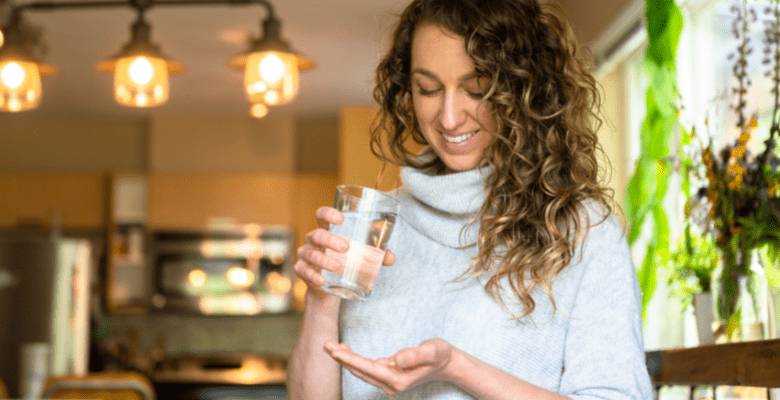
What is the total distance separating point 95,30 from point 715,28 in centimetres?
312

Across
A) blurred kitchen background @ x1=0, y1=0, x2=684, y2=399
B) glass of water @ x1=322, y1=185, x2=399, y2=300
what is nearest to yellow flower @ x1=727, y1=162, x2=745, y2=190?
glass of water @ x1=322, y1=185, x2=399, y2=300

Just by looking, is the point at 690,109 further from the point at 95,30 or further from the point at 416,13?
the point at 95,30

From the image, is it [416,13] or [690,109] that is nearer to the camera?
[416,13]

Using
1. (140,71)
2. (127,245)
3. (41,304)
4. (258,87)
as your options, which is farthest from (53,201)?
(258,87)

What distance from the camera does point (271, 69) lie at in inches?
133

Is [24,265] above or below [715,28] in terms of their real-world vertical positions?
below

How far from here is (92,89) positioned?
645cm

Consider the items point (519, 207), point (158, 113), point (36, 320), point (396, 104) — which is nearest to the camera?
point (519, 207)

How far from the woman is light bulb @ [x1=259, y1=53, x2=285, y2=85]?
201 cm

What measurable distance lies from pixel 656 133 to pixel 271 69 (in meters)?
1.35

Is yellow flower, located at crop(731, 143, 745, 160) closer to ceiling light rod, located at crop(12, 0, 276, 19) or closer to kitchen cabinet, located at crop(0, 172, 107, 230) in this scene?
ceiling light rod, located at crop(12, 0, 276, 19)

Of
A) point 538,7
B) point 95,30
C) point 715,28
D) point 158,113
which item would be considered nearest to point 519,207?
point 538,7

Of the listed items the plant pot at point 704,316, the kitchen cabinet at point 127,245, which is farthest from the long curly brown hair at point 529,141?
the kitchen cabinet at point 127,245

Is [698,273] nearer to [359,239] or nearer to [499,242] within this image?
[499,242]
